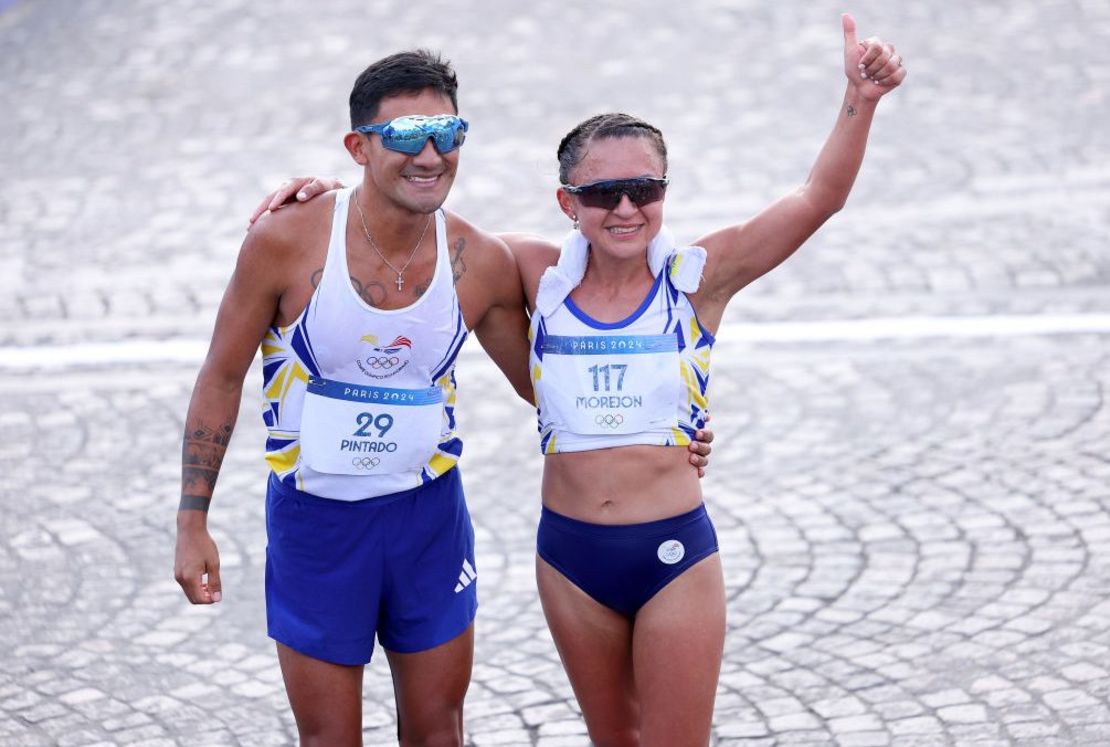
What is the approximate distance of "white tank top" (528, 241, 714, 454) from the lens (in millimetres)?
4328

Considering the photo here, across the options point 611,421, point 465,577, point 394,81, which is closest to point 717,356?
point 465,577

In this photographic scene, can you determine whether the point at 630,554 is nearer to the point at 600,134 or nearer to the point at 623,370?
the point at 623,370

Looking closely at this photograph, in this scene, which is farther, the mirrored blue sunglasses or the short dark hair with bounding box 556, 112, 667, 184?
the short dark hair with bounding box 556, 112, 667, 184

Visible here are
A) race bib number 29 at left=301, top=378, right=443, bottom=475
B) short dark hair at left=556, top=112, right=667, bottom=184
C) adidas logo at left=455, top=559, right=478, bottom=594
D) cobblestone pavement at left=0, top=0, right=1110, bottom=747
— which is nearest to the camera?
race bib number 29 at left=301, top=378, right=443, bottom=475

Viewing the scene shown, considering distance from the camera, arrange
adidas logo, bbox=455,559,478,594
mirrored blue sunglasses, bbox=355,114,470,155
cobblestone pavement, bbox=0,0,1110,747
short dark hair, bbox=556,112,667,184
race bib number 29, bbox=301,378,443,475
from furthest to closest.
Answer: cobblestone pavement, bbox=0,0,1110,747
adidas logo, bbox=455,559,478,594
short dark hair, bbox=556,112,667,184
race bib number 29, bbox=301,378,443,475
mirrored blue sunglasses, bbox=355,114,470,155

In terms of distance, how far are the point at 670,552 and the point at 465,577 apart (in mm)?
623

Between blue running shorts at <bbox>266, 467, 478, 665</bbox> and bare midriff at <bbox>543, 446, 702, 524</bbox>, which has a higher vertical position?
bare midriff at <bbox>543, 446, 702, 524</bbox>

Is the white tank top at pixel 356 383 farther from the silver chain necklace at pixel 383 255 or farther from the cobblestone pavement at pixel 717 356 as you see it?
the cobblestone pavement at pixel 717 356

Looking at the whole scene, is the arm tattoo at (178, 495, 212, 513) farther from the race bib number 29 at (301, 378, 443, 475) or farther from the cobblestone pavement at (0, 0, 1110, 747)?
the cobblestone pavement at (0, 0, 1110, 747)

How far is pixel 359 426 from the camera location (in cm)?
426

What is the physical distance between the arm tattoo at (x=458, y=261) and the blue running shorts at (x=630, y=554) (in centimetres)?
72

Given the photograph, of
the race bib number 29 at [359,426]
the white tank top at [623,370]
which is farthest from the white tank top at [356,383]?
the white tank top at [623,370]

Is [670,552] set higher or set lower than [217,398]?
lower

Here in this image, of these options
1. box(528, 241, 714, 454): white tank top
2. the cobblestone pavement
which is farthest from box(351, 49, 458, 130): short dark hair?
the cobblestone pavement
